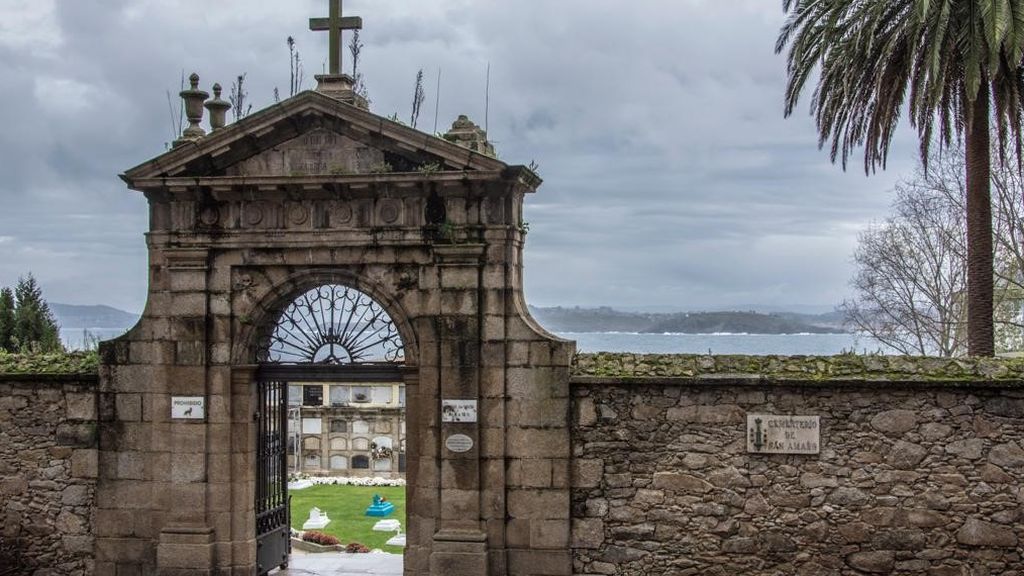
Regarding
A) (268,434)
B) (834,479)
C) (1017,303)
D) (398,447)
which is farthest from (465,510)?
(1017,303)

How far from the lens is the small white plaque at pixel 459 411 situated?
14.7 m

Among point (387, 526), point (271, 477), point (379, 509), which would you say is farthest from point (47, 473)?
point (379, 509)

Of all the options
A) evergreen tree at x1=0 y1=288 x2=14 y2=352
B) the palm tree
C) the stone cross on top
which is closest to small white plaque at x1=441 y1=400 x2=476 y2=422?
the stone cross on top

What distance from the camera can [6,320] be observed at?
29.7m

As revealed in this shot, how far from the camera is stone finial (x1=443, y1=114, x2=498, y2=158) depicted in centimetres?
1484

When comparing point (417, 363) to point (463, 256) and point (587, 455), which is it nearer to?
point (463, 256)

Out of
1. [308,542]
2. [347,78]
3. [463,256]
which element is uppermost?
[347,78]

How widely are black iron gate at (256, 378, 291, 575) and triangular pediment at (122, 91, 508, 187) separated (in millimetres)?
2950

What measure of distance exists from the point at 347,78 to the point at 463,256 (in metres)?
2.96

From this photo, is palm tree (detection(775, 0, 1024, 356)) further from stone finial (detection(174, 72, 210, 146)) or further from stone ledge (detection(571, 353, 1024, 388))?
stone finial (detection(174, 72, 210, 146))

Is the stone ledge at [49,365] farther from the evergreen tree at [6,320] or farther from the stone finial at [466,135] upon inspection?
the evergreen tree at [6,320]

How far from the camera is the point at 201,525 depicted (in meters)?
15.1

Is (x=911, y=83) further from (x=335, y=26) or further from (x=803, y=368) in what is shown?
(x=335, y=26)

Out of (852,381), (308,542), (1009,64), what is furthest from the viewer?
(308,542)
